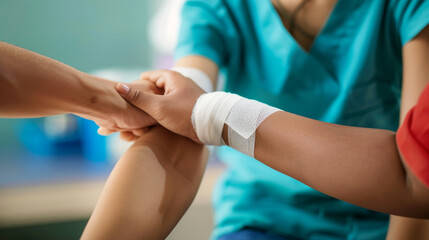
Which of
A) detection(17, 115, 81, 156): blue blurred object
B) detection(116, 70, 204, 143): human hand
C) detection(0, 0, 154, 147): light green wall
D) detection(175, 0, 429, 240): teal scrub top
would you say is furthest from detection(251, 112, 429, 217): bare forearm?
detection(0, 0, 154, 147): light green wall

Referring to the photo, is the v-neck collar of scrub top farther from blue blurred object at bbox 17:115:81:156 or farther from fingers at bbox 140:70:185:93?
blue blurred object at bbox 17:115:81:156

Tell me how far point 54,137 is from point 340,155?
57.6 inches

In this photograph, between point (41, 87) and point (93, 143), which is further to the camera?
point (93, 143)

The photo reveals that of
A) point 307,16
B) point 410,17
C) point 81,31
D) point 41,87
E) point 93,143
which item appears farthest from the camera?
point 81,31

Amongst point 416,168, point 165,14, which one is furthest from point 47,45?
point 416,168

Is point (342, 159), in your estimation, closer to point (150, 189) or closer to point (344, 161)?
Answer: point (344, 161)

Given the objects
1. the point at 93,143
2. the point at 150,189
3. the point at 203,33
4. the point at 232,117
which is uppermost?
the point at 203,33

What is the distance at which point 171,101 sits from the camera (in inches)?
29.7

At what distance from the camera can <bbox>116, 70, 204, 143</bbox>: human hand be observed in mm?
749

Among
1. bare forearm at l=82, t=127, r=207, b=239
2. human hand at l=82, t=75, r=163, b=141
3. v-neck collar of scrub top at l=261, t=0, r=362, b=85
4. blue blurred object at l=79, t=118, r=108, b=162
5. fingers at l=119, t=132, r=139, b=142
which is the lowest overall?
blue blurred object at l=79, t=118, r=108, b=162

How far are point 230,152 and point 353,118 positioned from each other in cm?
32

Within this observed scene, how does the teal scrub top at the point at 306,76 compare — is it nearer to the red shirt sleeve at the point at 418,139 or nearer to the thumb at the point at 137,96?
the thumb at the point at 137,96

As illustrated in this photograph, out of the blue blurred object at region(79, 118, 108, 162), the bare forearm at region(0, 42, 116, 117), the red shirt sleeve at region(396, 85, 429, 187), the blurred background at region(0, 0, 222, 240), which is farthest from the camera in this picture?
the blue blurred object at region(79, 118, 108, 162)

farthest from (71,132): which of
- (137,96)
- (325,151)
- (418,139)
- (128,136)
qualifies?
(418,139)
